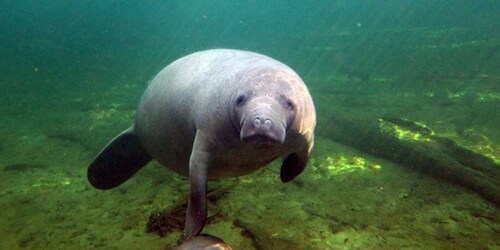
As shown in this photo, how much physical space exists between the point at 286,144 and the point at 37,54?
103 ft

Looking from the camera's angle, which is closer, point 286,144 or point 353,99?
point 286,144

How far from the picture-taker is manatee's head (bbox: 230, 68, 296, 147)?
9.38 feet

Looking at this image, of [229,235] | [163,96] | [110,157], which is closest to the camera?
[229,235]

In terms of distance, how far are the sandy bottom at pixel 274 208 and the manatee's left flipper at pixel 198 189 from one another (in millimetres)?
801

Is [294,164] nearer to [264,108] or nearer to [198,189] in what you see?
[198,189]

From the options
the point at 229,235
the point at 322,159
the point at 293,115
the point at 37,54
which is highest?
the point at 293,115

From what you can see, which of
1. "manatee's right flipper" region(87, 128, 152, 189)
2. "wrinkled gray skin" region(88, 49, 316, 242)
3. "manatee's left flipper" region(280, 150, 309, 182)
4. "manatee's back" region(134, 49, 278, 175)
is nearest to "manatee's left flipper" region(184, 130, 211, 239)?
"wrinkled gray skin" region(88, 49, 316, 242)

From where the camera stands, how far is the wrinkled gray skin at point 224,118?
10.4ft

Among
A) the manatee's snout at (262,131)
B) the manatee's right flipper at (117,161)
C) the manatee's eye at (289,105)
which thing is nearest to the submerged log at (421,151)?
the manatee's eye at (289,105)

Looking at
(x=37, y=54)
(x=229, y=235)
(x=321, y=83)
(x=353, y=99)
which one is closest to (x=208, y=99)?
(x=229, y=235)

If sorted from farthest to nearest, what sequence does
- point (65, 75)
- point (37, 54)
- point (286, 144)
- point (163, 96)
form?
point (37, 54) → point (65, 75) → point (163, 96) → point (286, 144)

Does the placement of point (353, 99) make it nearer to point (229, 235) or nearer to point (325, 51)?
point (229, 235)

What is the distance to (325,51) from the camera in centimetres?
2327

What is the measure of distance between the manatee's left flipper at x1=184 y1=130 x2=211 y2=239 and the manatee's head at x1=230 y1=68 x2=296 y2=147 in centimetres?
45
